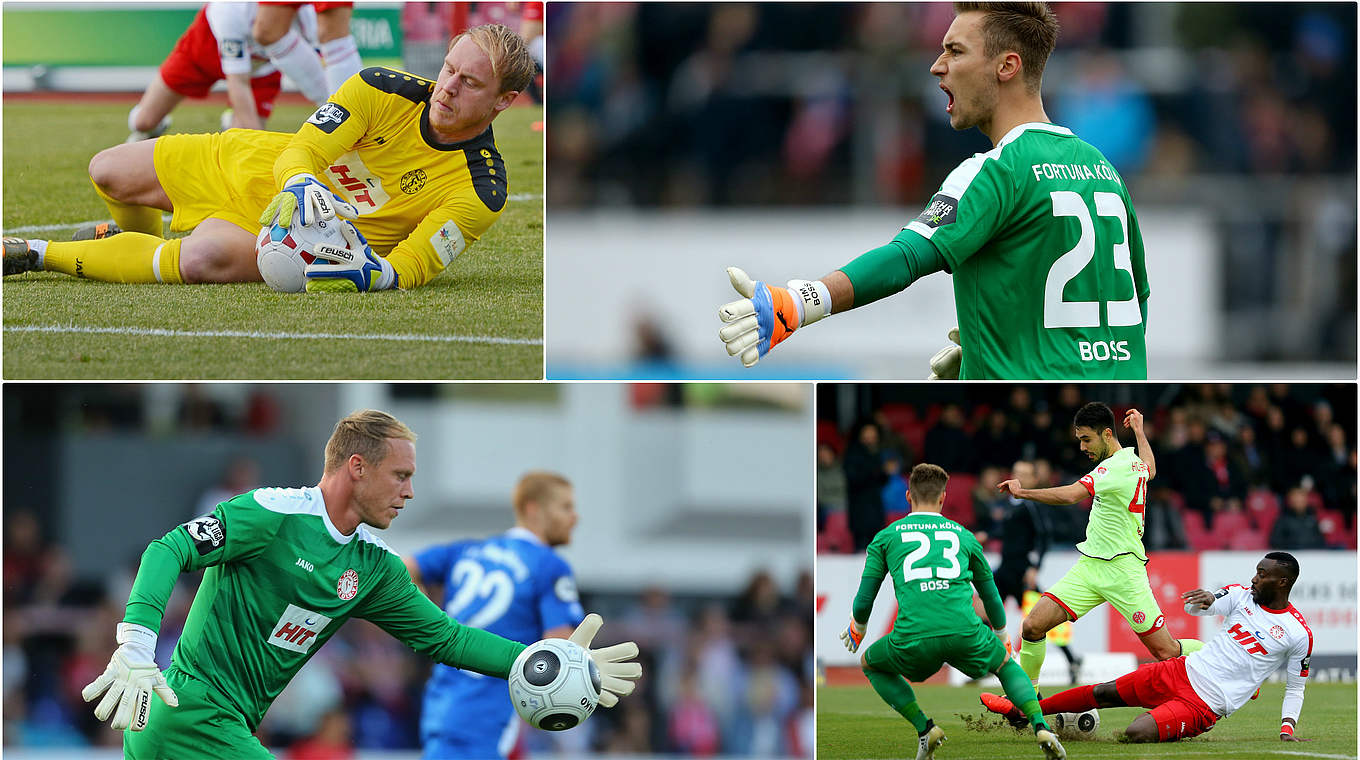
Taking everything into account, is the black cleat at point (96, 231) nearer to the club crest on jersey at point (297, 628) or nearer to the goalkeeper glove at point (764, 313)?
the club crest on jersey at point (297, 628)

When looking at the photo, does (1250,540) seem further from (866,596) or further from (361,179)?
(361,179)

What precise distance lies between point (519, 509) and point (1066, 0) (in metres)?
12.1

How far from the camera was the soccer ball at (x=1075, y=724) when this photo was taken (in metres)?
5.95

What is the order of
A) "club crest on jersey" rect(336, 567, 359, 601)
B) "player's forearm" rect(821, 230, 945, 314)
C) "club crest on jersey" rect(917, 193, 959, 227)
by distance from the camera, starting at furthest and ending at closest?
"club crest on jersey" rect(336, 567, 359, 601), "club crest on jersey" rect(917, 193, 959, 227), "player's forearm" rect(821, 230, 945, 314)

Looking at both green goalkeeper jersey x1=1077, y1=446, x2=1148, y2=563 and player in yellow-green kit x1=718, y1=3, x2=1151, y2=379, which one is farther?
green goalkeeper jersey x1=1077, y1=446, x2=1148, y2=563

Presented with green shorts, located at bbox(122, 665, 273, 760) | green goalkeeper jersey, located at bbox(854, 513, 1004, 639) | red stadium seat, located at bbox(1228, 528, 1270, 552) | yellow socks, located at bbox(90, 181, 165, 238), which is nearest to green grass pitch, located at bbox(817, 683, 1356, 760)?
green goalkeeper jersey, located at bbox(854, 513, 1004, 639)

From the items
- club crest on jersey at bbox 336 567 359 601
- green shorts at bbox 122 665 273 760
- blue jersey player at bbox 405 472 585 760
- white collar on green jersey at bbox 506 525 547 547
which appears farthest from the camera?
white collar on green jersey at bbox 506 525 547 547

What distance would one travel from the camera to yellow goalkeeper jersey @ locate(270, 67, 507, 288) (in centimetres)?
666

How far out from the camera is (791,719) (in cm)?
1415

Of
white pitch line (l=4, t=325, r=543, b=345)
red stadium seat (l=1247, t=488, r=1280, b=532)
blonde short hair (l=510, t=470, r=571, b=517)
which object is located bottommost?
red stadium seat (l=1247, t=488, r=1280, b=532)

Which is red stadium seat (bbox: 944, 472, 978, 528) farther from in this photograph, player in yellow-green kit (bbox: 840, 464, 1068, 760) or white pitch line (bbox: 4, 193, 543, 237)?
white pitch line (bbox: 4, 193, 543, 237)

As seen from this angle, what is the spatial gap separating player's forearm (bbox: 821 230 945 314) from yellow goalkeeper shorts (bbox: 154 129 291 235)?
10.6 ft

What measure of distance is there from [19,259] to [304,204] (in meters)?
1.45

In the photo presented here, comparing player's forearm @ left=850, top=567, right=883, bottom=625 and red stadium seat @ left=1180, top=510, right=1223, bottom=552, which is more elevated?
red stadium seat @ left=1180, top=510, right=1223, bottom=552
